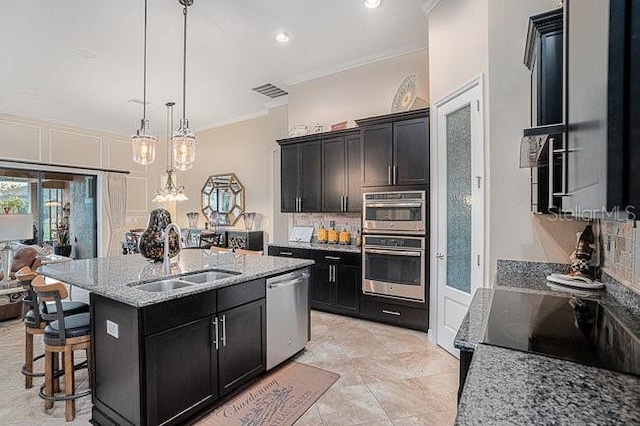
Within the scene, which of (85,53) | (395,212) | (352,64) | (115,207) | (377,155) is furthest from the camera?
(115,207)

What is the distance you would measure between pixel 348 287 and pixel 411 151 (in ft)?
6.15

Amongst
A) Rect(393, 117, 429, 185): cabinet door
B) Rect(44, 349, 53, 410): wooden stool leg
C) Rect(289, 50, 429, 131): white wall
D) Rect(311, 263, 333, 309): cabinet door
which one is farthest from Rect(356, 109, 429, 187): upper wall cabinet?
Rect(44, 349, 53, 410): wooden stool leg

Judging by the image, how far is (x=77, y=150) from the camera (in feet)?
23.3

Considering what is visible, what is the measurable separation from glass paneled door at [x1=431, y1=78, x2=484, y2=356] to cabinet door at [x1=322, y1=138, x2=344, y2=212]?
57.7 inches

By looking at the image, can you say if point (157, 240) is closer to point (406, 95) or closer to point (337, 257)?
point (337, 257)

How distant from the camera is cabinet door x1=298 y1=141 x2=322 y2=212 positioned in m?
4.82

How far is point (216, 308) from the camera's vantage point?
90.3 inches

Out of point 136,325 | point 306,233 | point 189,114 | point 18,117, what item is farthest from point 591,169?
point 18,117

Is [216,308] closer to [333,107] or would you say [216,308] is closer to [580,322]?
[580,322]

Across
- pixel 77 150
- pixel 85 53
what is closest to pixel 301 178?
pixel 85 53

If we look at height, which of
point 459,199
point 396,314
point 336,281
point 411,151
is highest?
point 411,151

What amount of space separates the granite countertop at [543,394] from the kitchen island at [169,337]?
171 centimetres

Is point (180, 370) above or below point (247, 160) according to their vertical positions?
below

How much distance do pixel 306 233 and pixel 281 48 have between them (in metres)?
2.65
